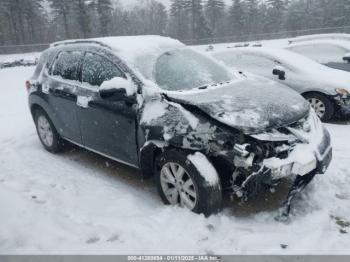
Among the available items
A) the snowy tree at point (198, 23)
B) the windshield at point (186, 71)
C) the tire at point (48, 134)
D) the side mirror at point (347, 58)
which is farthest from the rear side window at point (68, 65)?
the snowy tree at point (198, 23)

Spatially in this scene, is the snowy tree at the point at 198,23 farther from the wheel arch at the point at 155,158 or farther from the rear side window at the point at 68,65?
the wheel arch at the point at 155,158

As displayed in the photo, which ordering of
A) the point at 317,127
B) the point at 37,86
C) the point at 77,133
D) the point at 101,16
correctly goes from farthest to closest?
the point at 101,16 → the point at 37,86 → the point at 77,133 → the point at 317,127

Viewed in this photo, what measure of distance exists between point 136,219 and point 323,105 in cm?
481

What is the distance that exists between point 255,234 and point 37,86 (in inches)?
163

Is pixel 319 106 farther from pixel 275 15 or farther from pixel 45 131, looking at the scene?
pixel 275 15

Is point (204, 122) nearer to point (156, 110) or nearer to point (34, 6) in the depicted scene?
point (156, 110)

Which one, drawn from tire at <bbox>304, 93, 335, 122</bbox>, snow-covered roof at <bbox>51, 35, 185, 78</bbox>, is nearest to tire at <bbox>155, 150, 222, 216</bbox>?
snow-covered roof at <bbox>51, 35, 185, 78</bbox>

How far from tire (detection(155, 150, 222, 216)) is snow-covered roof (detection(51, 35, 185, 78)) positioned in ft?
3.56

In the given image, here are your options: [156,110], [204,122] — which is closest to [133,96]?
[156,110]

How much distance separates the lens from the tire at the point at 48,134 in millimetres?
5852

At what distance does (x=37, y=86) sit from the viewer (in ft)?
19.4

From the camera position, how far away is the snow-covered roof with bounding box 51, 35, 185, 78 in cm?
442

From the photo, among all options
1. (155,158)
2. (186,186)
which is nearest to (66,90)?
(155,158)

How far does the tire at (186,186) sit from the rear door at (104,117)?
1.68ft
